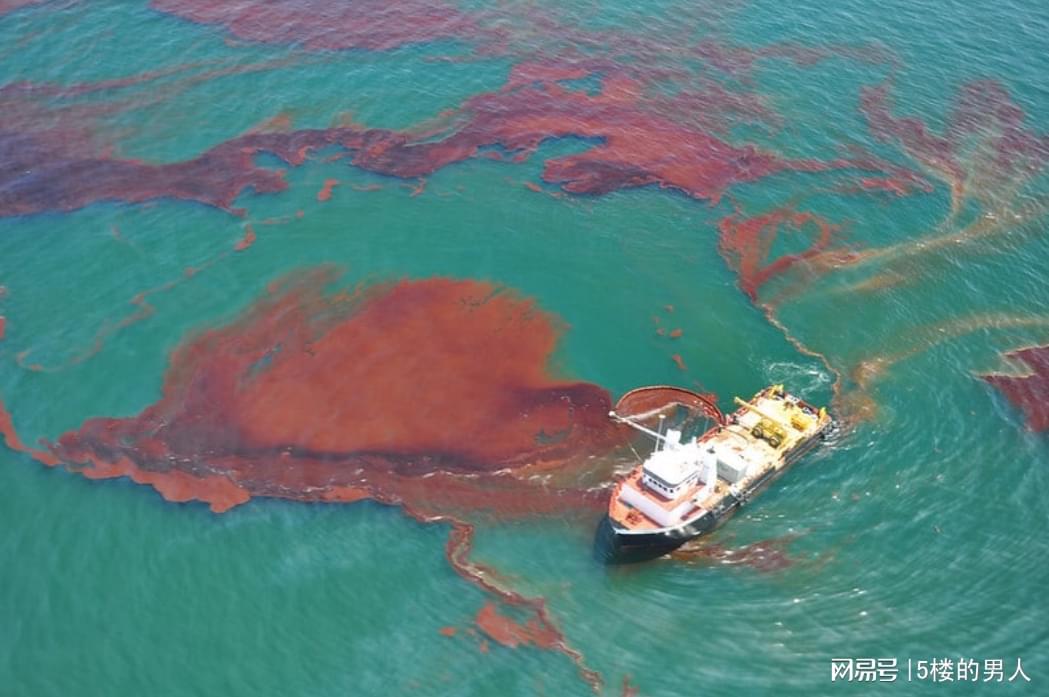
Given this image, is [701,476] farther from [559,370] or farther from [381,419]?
[381,419]

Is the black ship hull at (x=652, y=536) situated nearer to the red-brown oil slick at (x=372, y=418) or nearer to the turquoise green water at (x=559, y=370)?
the turquoise green water at (x=559, y=370)

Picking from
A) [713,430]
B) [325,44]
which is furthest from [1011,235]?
[325,44]

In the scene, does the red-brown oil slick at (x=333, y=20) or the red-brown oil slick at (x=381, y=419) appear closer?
the red-brown oil slick at (x=381, y=419)

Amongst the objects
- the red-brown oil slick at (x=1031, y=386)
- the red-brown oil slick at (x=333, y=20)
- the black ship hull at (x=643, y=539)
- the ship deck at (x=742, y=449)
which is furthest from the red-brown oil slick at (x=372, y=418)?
the red-brown oil slick at (x=333, y=20)

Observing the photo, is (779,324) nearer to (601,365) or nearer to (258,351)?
(601,365)

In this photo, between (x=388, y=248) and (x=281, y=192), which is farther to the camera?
(x=281, y=192)

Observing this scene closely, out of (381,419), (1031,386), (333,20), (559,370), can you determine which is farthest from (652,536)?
(333,20)
